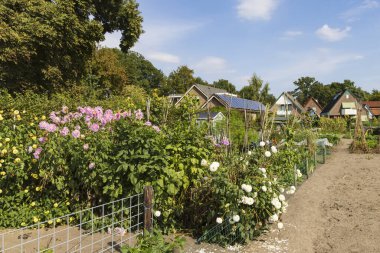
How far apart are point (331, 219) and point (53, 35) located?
9574mm

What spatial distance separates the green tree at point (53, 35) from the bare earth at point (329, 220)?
887 cm

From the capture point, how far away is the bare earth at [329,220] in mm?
3617

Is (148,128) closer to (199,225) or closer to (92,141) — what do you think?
(92,141)

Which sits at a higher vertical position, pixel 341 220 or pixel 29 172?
pixel 29 172

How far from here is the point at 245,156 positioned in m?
4.28

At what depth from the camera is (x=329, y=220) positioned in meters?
4.55

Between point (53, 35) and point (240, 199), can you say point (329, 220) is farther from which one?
point (53, 35)

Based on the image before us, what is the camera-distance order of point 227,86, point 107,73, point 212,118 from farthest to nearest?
point 107,73 → point 227,86 → point 212,118

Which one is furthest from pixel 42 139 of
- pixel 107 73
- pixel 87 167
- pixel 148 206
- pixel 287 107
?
pixel 107 73

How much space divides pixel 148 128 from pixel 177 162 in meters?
0.52

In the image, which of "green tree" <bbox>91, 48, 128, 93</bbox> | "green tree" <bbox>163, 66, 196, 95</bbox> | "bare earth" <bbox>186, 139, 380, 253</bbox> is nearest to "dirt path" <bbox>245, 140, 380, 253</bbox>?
"bare earth" <bbox>186, 139, 380, 253</bbox>

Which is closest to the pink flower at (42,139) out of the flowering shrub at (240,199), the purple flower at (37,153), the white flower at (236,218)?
the purple flower at (37,153)

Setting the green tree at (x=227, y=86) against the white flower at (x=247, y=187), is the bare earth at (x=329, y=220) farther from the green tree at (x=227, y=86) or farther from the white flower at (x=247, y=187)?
the green tree at (x=227, y=86)

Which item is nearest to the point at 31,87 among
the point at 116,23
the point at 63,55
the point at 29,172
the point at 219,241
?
the point at 63,55
